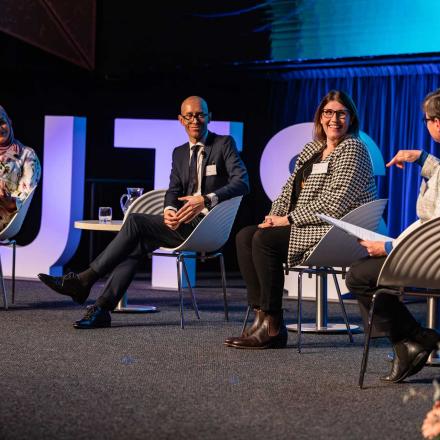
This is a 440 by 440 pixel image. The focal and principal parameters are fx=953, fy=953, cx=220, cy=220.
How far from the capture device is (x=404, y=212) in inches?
322

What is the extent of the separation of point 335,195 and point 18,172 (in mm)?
2497

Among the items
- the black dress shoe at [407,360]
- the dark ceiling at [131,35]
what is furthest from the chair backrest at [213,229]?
the dark ceiling at [131,35]

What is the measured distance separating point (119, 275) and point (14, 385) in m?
1.78

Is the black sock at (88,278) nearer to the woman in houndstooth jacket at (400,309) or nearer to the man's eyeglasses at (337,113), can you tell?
the man's eyeglasses at (337,113)

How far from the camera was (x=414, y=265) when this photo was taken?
142 inches

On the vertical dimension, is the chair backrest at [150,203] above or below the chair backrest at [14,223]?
above

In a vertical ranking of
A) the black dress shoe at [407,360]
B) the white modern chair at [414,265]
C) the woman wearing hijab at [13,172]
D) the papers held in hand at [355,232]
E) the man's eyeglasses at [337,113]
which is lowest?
the black dress shoe at [407,360]

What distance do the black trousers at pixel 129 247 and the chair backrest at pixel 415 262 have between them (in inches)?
81.1

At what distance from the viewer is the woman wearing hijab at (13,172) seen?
613 cm

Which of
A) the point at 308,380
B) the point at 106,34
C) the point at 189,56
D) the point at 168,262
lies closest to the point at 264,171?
the point at 168,262

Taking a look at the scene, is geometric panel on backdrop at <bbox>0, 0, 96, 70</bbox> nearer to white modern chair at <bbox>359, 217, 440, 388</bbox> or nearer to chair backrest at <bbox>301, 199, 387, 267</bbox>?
chair backrest at <bbox>301, 199, 387, 267</bbox>

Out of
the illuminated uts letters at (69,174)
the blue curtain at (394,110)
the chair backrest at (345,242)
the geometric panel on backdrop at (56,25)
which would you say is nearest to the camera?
the chair backrest at (345,242)

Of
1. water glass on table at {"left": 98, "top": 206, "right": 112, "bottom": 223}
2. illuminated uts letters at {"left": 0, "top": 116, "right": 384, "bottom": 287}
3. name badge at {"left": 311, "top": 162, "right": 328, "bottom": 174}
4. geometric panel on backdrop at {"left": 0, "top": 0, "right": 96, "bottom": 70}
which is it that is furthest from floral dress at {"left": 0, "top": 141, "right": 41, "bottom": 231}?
geometric panel on backdrop at {"left": 0, "top": 0, "right": 96, "bottom": 70}

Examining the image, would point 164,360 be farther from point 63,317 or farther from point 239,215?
point 239,215
